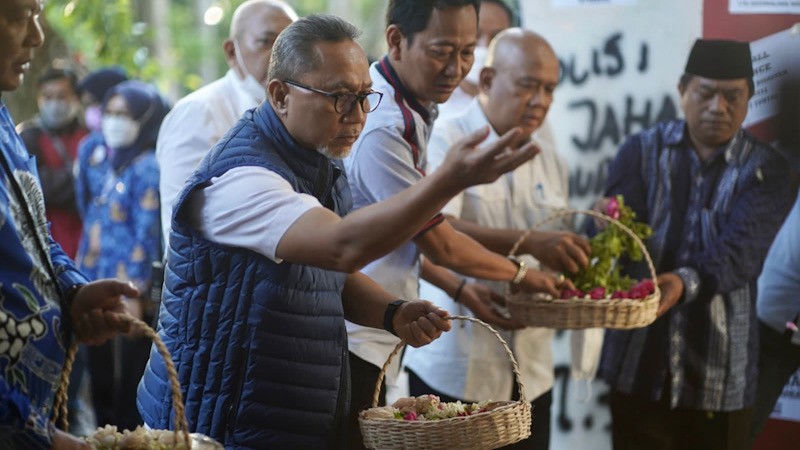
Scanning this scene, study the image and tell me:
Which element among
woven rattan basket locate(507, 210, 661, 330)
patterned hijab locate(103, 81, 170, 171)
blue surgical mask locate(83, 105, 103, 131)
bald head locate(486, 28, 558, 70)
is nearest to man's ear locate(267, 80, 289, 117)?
woven rattan basket locate(507, 210, 661, 330)

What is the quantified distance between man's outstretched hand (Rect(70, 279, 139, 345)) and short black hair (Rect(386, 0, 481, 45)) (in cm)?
175

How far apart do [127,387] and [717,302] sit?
3240mm

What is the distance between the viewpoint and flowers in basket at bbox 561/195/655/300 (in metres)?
4.69

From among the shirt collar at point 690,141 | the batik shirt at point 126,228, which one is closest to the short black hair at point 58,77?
the batik shirt at point 126,228

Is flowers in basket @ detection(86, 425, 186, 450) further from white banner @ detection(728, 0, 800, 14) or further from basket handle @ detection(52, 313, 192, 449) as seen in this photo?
white banner @ detection(728, 0, 800, 14)

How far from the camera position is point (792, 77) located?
5199 mm

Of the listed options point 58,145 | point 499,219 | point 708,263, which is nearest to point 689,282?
point 708,263

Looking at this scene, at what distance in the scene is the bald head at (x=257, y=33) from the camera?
4.88 metres

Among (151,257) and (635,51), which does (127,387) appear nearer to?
(151,257)

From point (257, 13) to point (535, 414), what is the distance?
1985mm

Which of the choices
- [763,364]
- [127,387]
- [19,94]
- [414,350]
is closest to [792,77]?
[763,364]

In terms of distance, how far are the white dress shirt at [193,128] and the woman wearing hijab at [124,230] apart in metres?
1.60

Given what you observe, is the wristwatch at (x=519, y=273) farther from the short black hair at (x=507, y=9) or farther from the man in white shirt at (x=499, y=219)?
the short black hair at (x=507, y=9)

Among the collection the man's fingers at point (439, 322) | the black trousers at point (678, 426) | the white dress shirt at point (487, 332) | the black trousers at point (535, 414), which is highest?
the man's fingers at point (439, 322)
